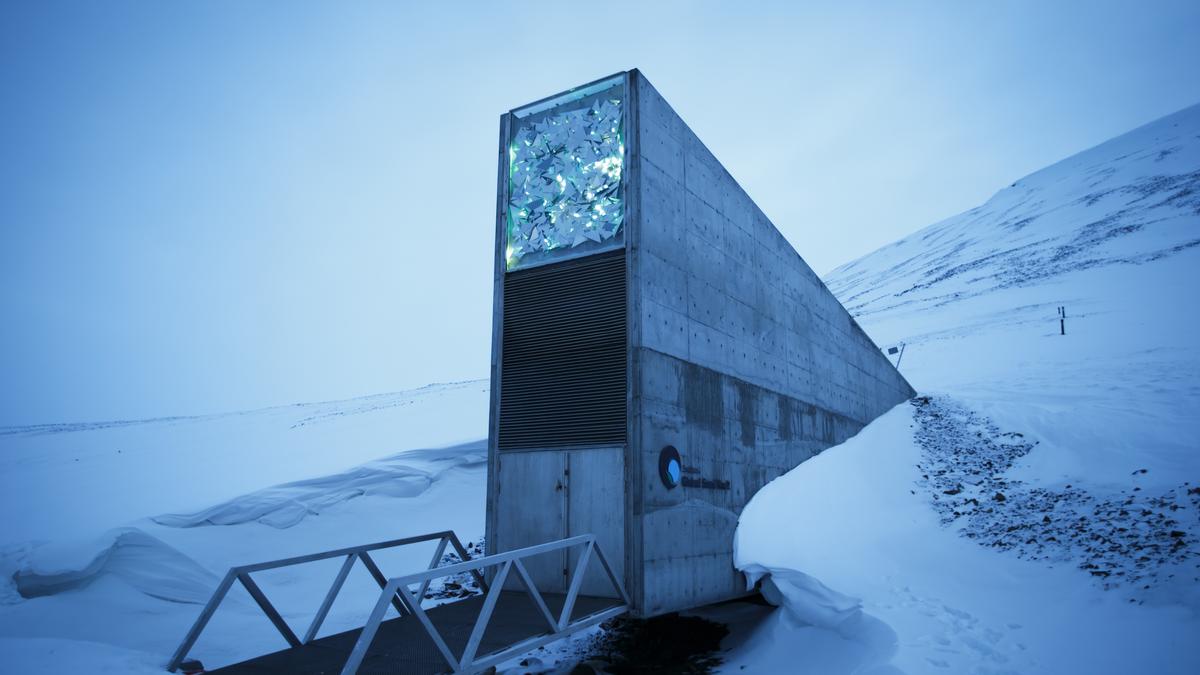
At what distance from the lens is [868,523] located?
9180 millimetres

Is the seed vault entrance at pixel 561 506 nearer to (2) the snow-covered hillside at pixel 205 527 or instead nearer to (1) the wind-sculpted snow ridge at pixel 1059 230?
(2) the snow-covered hillside at pixel 205 527

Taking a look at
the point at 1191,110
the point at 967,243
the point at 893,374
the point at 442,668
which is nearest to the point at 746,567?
the point at 442,668

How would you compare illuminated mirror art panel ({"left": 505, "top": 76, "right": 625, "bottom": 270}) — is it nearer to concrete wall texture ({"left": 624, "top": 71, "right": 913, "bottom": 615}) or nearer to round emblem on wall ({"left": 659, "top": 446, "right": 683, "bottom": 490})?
concrete wall texture ({"left": 624, "top": 71, "right": 913, "bottom": 615})

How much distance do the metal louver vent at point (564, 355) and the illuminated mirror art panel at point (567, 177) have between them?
10.9 inches

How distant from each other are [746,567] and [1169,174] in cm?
6615

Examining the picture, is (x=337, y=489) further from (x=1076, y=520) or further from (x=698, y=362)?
(x=1076, y=520)

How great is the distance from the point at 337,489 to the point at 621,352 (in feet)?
31.0

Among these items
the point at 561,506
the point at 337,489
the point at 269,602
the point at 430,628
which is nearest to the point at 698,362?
the point at 561,506

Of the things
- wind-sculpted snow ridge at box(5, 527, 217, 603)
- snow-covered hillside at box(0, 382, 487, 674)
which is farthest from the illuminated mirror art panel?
wind-sculpted snow ridge at box(5, 527, 217, 603)

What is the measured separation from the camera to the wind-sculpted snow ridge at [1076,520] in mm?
5898

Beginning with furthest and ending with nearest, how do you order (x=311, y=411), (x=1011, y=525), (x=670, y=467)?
(x=311, y=411), (x=1011, y=525), (x=670, y=467)

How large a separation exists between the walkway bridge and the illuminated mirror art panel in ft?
12.6

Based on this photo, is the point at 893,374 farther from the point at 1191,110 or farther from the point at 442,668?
the point at 1191,110

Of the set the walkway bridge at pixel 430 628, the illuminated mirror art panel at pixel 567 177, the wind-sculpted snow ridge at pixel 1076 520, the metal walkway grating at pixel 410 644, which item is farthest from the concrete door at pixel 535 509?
the wind-sculpted snow ridge at pixel 1076 520
